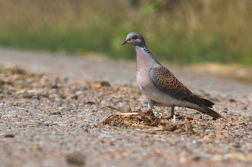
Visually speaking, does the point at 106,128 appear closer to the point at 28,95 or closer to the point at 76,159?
the point at 76,159

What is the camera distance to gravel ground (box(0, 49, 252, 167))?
16.4 feet

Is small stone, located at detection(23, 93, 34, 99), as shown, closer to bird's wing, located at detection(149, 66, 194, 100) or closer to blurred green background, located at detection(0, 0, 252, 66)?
bird's wing, located at detection(149, 66, 194, 100)

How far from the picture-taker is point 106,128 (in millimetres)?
6367

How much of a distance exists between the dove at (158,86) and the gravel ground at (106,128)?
0.19 metres

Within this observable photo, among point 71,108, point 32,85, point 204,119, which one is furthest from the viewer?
point 32,85

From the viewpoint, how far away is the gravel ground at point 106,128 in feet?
16.4

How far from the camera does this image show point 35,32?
2192 centimetres

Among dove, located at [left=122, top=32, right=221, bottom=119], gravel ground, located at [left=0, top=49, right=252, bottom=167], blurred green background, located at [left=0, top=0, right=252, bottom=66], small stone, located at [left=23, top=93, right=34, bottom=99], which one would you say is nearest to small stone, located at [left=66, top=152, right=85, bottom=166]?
gravel ground, located at [left=0, top=49, right=252, bottom=167]

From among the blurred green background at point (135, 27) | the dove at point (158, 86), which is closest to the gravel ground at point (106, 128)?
the dove at point (158, 86)

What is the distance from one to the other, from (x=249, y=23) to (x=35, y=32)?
8.42 metres

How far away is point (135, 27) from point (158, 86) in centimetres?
1157

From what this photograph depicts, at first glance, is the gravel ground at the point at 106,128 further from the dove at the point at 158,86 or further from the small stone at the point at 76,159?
the dove at the point at 158,86

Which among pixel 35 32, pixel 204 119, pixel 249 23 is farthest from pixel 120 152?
pixel 35 32

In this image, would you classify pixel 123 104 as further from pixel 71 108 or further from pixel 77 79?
pixel 77 79
